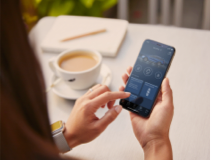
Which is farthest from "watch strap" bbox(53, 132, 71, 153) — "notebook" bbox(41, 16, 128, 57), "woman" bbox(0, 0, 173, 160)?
"notebook" bbox(41, 16, 128, 57)

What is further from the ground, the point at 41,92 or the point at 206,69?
the point at 41,92

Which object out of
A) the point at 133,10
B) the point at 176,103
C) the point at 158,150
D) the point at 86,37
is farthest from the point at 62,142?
the point at 133,10

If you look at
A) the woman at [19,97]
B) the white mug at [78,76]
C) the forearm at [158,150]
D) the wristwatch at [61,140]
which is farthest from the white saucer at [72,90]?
the woman at [19,97]

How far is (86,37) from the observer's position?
94 cm

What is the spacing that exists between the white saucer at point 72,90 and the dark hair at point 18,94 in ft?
1.29

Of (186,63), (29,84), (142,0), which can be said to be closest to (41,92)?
(29,84)

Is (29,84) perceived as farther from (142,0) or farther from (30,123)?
(142,0)

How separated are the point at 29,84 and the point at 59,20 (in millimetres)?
827

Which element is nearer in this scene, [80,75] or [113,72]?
[80,75]

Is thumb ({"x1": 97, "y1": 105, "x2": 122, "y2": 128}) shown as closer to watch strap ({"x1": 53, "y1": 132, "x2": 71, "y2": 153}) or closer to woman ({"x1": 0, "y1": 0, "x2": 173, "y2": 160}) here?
watch strap ({"x1": 53, "y1": 132, "x2": 71, "y2": 153})

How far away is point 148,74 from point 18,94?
432 mm

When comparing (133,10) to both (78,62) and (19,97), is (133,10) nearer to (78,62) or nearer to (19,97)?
(78,62)

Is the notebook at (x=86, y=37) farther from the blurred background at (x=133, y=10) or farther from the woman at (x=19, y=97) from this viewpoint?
the woman at (x=19, y=97)

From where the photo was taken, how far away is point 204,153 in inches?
21.8
